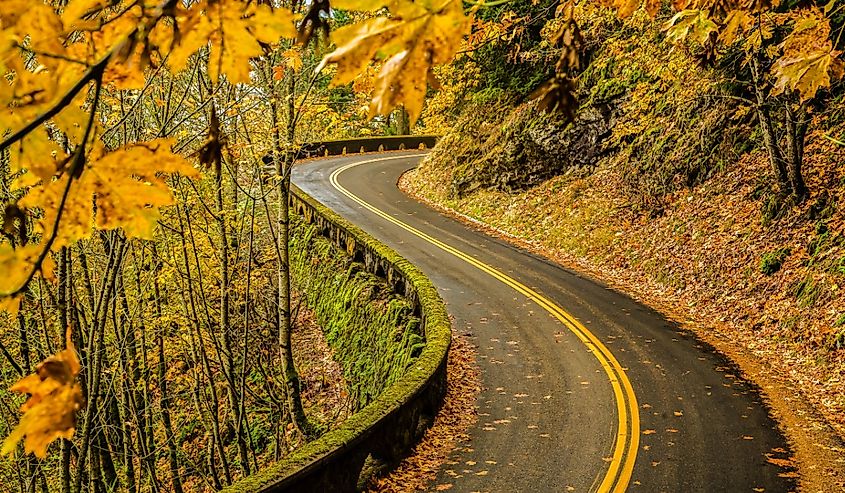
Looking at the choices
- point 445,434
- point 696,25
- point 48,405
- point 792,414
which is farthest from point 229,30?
point 792,414

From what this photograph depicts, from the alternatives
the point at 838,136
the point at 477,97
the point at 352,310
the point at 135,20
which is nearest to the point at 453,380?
the point at 352,310

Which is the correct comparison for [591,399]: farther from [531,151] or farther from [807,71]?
[531,151]

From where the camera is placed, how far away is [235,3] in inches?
61.7

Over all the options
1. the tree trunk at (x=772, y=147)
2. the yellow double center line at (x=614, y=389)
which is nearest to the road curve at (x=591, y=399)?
the yellow double center line at (x=614, y=389)

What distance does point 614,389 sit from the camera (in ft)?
34.5

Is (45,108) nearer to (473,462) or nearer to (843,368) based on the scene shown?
(473,462)

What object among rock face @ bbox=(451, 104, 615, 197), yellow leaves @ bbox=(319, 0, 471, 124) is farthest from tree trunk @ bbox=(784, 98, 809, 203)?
yellow leaves @ bbox=(319, 0, 471, 124)

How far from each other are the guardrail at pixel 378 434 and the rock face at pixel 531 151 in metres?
13.3

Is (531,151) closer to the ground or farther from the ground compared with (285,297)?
farther from the ground

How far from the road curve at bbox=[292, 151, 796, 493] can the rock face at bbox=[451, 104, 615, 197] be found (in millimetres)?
7073

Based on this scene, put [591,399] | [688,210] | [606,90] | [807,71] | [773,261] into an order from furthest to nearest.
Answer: [606,90]
[688,210]
[773,261]
[591,399]
[807,71]

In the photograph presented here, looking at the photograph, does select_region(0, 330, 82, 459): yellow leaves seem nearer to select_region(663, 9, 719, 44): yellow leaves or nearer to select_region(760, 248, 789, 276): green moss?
select_region(663, 9, 719, 44): yellow leaves

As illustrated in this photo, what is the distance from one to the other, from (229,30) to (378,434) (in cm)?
676

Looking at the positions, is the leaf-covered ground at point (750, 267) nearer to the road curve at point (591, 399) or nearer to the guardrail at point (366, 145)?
the road curve at point (591, 399)
